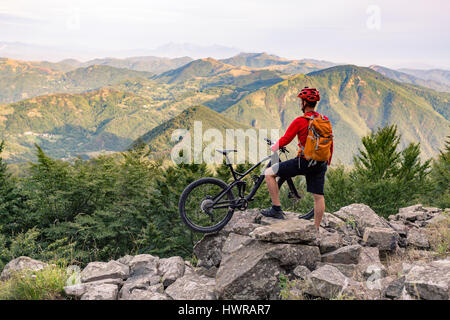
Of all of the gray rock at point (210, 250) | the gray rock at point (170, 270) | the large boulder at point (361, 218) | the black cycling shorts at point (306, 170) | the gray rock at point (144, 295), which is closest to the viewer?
the gray rock at point (144, 295)

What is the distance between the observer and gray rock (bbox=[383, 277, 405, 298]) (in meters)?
4.55

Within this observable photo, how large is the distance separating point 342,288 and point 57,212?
23580mm

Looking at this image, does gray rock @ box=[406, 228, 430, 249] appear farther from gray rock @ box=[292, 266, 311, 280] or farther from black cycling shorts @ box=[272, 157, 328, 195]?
gray rock @ box=[292, 266, 311, 280]

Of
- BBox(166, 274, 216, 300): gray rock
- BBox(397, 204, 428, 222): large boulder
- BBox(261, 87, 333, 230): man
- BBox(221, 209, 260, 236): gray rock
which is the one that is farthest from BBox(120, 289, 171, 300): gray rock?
BBox(397, 204, 428, 222): large boulder

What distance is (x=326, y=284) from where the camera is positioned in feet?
15.8

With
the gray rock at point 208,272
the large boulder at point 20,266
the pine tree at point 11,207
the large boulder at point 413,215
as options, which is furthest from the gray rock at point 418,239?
the pine tree at point 11,207

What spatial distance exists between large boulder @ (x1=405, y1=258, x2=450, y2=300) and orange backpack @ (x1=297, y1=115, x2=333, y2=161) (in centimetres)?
244

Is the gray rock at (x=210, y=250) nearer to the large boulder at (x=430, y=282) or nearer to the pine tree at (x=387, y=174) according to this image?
the large boulder at (x=430, y=282)

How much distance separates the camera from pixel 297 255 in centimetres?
577

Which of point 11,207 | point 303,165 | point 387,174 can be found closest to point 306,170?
point 303,165

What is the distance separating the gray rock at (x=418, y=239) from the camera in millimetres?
7750

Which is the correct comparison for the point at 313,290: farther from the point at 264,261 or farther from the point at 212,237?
the point at 212,237

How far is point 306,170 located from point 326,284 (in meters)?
2.20
